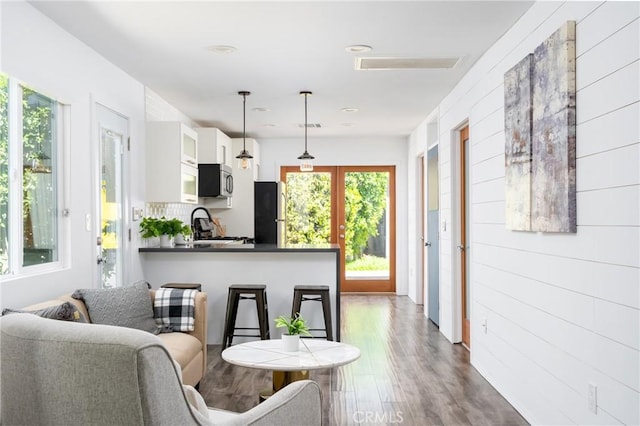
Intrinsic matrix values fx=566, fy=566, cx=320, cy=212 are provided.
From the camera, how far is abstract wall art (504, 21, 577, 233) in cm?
279

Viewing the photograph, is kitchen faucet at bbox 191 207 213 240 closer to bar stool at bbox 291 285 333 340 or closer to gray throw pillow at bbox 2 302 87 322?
bar stool at bbox 291 285 333 340

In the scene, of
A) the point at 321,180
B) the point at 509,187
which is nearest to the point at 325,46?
the point at 509,187

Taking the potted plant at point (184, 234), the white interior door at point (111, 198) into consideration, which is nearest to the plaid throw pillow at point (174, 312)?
the white interior door at point (111, 198)

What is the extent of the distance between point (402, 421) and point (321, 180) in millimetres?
5990

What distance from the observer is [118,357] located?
154 cm

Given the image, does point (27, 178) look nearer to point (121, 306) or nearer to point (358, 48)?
point (121, 306)

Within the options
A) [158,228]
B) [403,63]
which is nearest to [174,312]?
[158,228]

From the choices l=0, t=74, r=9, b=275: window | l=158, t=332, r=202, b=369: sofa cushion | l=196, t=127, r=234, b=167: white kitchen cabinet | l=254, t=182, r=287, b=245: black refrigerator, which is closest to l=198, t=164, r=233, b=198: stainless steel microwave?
l=196, t=127, r=234, b=167: white kitchen cabinet

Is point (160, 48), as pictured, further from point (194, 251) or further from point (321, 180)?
point (321, 180)

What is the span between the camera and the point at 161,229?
5250mm

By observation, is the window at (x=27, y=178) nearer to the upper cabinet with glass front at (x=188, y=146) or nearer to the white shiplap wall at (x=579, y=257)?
the upper cabinet with glass front at (x=188, y=146)

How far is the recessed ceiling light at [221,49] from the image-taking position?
4.10 meters

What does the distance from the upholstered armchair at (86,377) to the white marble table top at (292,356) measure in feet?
3.72
